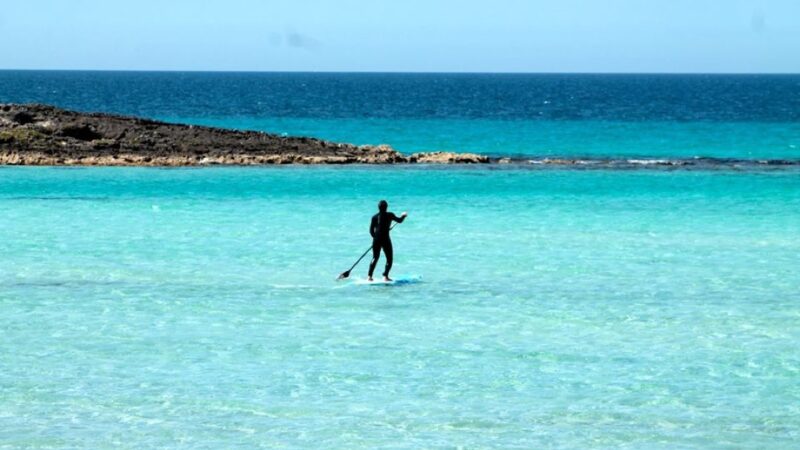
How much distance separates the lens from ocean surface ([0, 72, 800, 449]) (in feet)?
50.9

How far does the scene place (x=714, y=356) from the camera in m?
18.6

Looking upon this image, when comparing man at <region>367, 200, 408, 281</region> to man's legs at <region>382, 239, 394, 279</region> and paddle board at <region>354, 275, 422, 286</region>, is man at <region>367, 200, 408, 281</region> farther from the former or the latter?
paddle board at <region>354, 275, 422, 286</region>

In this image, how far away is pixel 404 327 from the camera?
66.5 ft

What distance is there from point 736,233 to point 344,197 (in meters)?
12.4

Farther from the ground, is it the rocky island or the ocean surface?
the rocky island

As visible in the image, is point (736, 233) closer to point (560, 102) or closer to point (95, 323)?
point (95, 323)

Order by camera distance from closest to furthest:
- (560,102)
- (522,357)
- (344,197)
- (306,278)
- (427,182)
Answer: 1. (522,357)
2. (306,278)
3. (344,197)
4. (427,182)
5. (560,102)

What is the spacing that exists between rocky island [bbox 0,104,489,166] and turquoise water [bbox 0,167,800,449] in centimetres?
1104

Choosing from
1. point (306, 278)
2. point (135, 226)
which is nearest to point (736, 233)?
point (306, 278)

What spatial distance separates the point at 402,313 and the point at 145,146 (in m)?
30.2

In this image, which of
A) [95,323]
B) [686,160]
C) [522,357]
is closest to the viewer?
[522,357]

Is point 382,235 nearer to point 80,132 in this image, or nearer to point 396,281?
point 396,281

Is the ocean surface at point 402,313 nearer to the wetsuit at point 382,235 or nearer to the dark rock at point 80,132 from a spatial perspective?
the wetsuit at point 382,235

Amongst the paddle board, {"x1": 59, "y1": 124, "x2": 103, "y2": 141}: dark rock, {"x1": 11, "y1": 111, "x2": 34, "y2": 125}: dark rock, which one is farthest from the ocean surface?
{"x1": 11, "y1": 111, "x2": 34, "y2": 125}: dark rock
